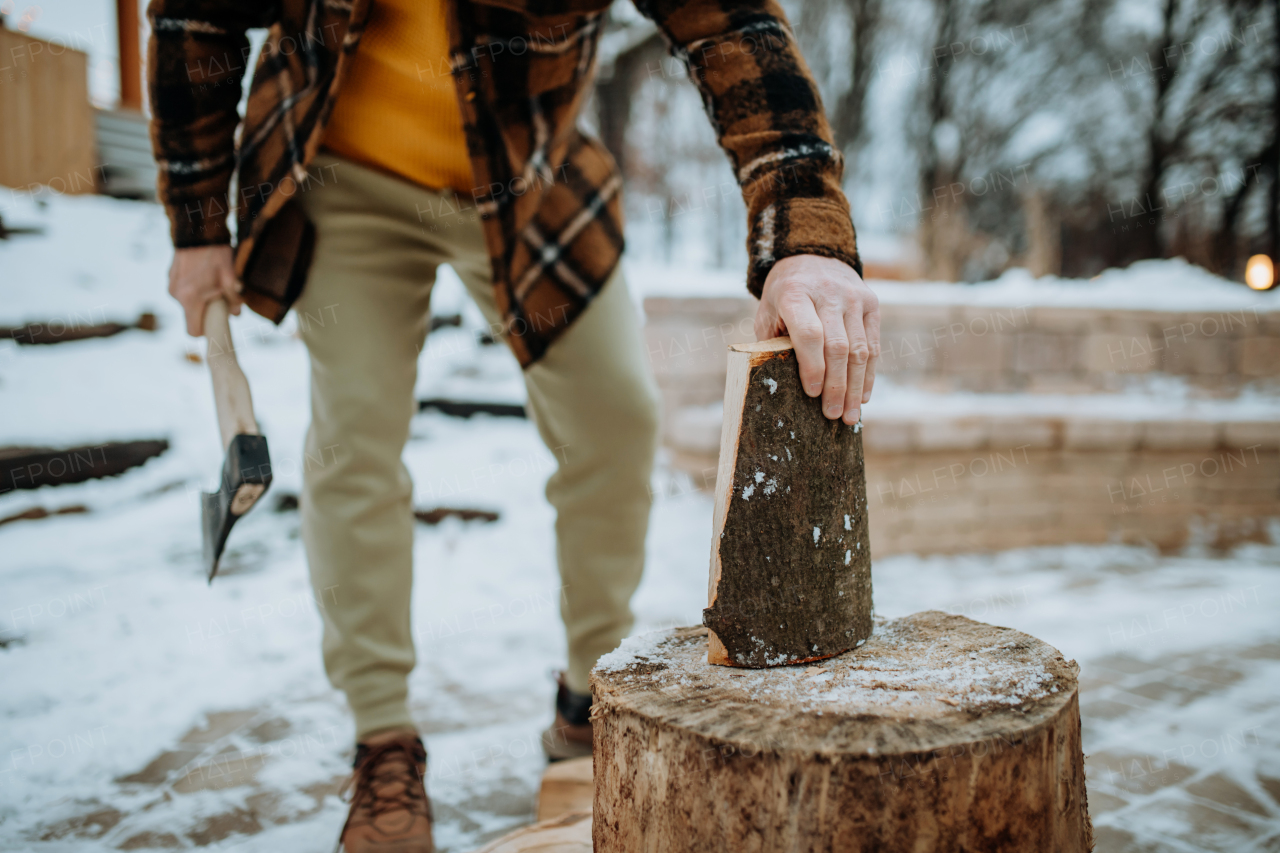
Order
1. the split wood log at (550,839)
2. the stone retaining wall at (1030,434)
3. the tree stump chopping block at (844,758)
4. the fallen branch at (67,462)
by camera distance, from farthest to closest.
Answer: the stone retaining wall at (1030,434)
the fallen branch at (67,462)
the split wood log at (550,839)
the tree stump chopping block at (844,758)

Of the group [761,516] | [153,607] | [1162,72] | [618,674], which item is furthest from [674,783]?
[1162,72]

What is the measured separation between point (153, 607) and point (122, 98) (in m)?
8.39

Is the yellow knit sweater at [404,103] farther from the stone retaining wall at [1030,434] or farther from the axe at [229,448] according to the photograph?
the stone retaining wall at [1030,434]

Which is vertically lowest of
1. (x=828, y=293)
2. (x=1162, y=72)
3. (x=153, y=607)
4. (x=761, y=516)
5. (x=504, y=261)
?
(x=153, y=607)

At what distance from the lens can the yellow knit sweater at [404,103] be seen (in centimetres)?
136

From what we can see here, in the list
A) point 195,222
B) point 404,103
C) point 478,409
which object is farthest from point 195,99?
point 478,409

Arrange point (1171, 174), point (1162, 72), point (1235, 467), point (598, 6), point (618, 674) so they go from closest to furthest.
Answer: point (618, 674) → point (598, 6) → point (1235, 467) → point (1162, 72) → point (1171, 174)

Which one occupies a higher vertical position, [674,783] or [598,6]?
[598,6]

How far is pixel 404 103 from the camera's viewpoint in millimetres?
1411

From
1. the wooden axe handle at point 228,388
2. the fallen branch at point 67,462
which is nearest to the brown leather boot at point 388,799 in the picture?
the wooden axe handle at point 228,388

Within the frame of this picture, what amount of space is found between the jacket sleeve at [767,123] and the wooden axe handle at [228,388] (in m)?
0.88

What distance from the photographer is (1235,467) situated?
4.09m

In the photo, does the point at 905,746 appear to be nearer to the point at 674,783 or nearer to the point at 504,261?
the point at 674,783

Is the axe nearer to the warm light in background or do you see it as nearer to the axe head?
the axe head
